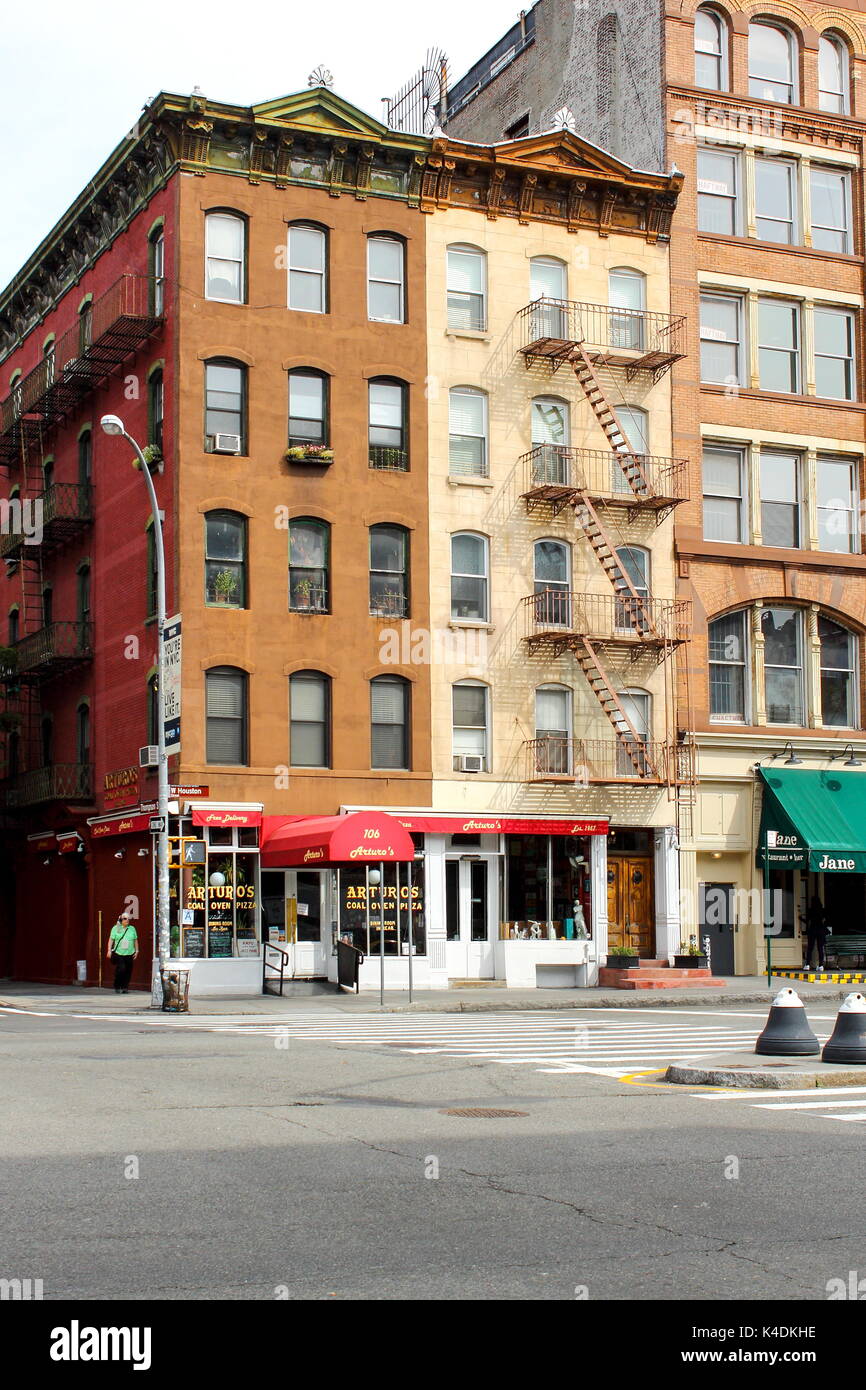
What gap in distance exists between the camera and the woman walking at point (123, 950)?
3284cm

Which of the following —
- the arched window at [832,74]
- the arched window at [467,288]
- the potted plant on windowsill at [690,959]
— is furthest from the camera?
the arched window at [832,74]

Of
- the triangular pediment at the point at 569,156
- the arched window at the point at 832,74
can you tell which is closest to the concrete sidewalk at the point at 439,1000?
the triangular pediment at the point at 569,156

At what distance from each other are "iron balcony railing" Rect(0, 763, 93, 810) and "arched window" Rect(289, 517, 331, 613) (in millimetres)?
7718

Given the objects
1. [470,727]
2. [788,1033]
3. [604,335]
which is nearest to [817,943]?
[470,727]

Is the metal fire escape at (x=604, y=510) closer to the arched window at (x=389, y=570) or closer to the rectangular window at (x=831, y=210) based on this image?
the arched window at (x=389, y=570)

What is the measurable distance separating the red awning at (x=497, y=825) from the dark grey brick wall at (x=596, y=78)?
16891 millimetres

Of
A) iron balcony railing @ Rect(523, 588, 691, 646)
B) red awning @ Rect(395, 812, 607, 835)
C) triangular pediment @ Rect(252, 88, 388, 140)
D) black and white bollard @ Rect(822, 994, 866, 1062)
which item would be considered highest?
triangular pediment @ Rect(252, 88, 388, 140)

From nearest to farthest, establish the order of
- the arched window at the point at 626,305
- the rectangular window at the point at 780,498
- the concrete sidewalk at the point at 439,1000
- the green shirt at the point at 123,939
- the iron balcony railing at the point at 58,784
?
1. the concrete sidewalk at the point at 439,1000
2. the green shirt at the point at 123,939
3. the iron balcony railing at the point at 58,784
4. the arched window at the point at 626,305
5. the rectangular window at the point at 780,498

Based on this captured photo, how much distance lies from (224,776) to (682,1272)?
27.7 m

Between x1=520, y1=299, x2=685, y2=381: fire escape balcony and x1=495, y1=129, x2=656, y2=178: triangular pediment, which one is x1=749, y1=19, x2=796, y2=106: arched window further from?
x1=520, y1=299, x2=685, y2=381: fire escape balcony

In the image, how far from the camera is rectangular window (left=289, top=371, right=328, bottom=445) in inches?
1444

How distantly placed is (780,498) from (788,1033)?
88.3 feet

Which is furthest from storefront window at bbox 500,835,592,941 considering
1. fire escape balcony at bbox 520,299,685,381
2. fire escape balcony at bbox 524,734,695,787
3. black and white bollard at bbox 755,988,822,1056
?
black and white bollard at bbox 755,988,822,1056

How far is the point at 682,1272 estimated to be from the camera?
747cm
